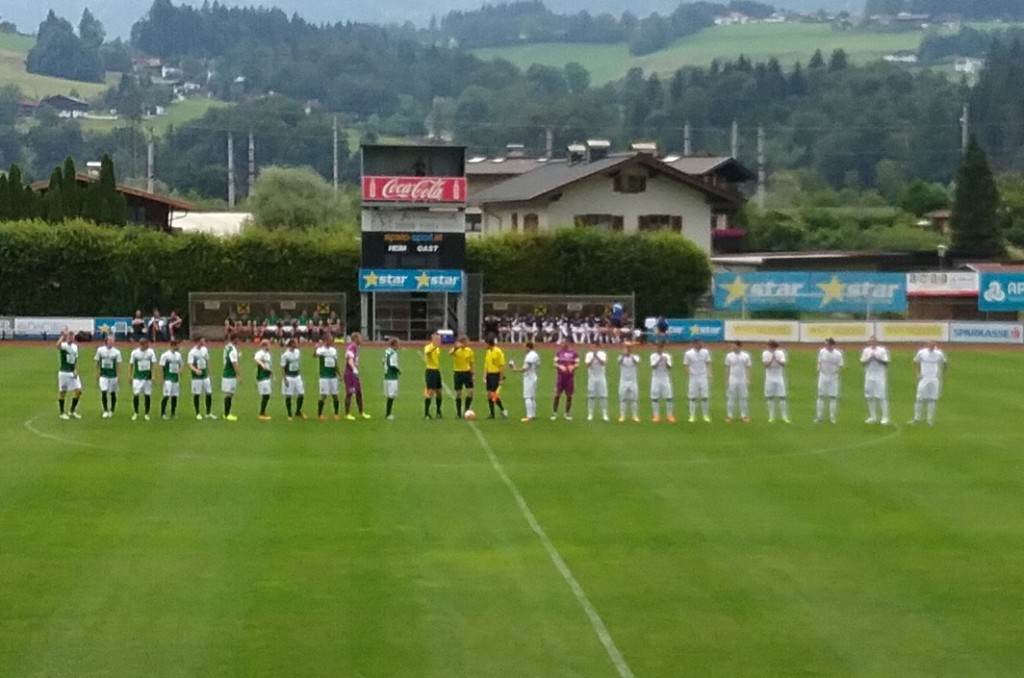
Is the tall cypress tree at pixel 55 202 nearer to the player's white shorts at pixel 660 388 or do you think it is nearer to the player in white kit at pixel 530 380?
the player in white kit at pixel 530 380

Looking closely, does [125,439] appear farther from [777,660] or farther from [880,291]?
[880,291]

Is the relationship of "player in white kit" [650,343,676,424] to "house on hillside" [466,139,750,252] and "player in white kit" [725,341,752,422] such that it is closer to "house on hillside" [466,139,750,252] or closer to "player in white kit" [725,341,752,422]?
"player in white kit" [725,341,752,422]

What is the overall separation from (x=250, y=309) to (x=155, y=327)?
512cm

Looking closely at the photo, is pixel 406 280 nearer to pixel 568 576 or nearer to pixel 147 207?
pixel 147 207

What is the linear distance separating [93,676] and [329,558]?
5165 mm

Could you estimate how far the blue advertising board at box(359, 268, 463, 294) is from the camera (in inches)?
2442

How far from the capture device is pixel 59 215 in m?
74.9

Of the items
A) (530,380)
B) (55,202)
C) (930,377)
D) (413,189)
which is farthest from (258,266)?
(930,377)

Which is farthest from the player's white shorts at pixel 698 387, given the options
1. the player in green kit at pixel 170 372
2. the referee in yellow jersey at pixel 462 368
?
the player in green kit at pixel 170 372

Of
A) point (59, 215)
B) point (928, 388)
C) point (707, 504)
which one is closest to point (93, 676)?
point (707, 504)

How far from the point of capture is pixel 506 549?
20812 millimetres

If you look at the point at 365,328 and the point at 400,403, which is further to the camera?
the point at 365,328

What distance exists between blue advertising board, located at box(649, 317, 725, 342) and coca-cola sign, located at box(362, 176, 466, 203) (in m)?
8.43

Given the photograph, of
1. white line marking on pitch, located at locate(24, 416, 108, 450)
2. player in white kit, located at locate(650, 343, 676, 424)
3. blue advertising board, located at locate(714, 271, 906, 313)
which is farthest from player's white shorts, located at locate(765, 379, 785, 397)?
blue advertising board, located at locate(714, 271, 906, 313)
